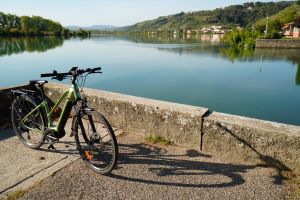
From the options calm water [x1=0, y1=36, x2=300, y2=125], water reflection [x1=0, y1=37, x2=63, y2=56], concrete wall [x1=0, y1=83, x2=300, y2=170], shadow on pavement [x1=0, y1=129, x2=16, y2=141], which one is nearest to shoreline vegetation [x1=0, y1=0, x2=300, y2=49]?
calm water [x1=0, y1=36, x2=300, y2=125]

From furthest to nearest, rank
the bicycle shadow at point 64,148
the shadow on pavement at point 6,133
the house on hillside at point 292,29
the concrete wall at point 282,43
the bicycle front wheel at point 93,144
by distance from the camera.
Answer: the house on hillside at point 292,29
the concrete wall at point 282,43
the shadow on pavement at point 6,133
the bicycle shadow at point 64,148
the bicycle front wheel at point 93,144

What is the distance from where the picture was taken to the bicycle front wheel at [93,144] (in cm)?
355

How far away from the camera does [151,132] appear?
4.66 meters

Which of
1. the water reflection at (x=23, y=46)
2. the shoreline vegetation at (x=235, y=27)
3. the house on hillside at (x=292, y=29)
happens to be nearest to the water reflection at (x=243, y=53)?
the shoreline vegetation at (x=235, y=27)

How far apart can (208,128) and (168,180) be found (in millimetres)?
1036

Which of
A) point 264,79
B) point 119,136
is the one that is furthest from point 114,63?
point 119,136

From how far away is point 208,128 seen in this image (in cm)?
405

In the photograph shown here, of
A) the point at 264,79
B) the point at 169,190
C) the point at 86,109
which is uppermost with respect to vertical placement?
the point at 86,109

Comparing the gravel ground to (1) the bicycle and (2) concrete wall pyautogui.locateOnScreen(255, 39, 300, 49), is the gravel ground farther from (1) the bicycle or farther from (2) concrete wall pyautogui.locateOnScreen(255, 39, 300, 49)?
(2) concrete wall pyautogui.locateOnScreen(255, 39, 300, 49)

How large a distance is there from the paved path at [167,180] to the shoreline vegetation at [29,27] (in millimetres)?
102360

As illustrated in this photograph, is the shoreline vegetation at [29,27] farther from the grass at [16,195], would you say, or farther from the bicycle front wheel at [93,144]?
the grass at [16,195]

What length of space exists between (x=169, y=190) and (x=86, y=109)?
144 cm

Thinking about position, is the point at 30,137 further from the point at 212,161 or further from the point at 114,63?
the point at 114,63

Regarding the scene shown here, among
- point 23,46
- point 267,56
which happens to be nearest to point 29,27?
point 23,46
